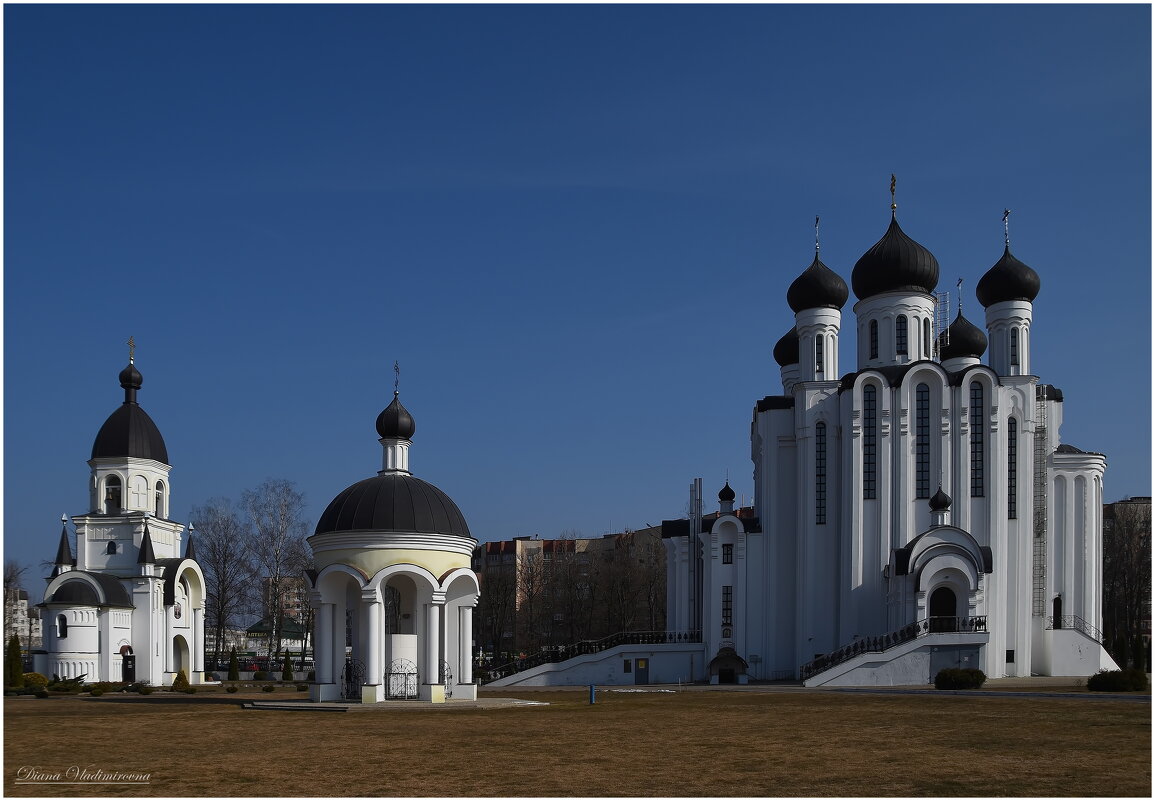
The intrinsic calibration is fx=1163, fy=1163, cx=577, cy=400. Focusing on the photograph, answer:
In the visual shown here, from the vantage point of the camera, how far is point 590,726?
68.6 feet

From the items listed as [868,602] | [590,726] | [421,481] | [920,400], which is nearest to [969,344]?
[920,400]

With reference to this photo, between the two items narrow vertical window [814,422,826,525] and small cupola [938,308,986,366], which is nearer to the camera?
narrow vertical window [814,422,826,525]

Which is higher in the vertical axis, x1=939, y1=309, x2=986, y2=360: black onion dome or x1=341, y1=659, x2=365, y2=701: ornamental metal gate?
x1=939, y1=309, x2=986, y2=360: black onion dome

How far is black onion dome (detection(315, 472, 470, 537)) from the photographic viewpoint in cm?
2734

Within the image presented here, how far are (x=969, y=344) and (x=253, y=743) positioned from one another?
39.3m

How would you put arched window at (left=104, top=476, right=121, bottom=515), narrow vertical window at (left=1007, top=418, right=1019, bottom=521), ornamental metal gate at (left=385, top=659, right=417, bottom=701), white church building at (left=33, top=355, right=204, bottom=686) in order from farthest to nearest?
1. arched window at (left=104, top=476, right=121, bottom=515)
2. white church building at (left=33, top=355, right=204, bottom=686)
3. narrow vertical window at (left=1007, top=418, right=1019, bottom=521)
4. ornamental metal gate at (left=385, top=659, right=417, bottom=701)

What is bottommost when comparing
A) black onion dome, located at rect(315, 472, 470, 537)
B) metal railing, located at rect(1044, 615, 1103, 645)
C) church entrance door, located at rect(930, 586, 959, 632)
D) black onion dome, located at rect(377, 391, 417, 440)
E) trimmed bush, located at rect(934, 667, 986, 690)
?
trimmed bush, located at rect(934, 667, 986, 690)

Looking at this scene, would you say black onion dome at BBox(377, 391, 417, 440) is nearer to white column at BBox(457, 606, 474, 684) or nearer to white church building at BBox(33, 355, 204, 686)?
white column at BBox(457, 606, 474, 684)

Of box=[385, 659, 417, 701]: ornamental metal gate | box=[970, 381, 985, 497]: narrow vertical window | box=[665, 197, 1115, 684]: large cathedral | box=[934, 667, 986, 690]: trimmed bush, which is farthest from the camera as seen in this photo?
box=[970, 381, 985, 497]: narrow vertical window

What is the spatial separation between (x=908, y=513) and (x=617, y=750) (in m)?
29.1

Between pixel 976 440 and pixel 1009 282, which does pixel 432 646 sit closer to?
pixel 976 440

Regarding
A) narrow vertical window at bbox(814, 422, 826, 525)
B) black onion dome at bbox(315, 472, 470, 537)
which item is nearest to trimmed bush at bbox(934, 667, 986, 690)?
narrow vertical window at bbox(814, 422, 826, 525)

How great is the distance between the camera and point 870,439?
44062mm

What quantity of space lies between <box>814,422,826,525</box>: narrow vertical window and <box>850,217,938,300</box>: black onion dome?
240 inches
